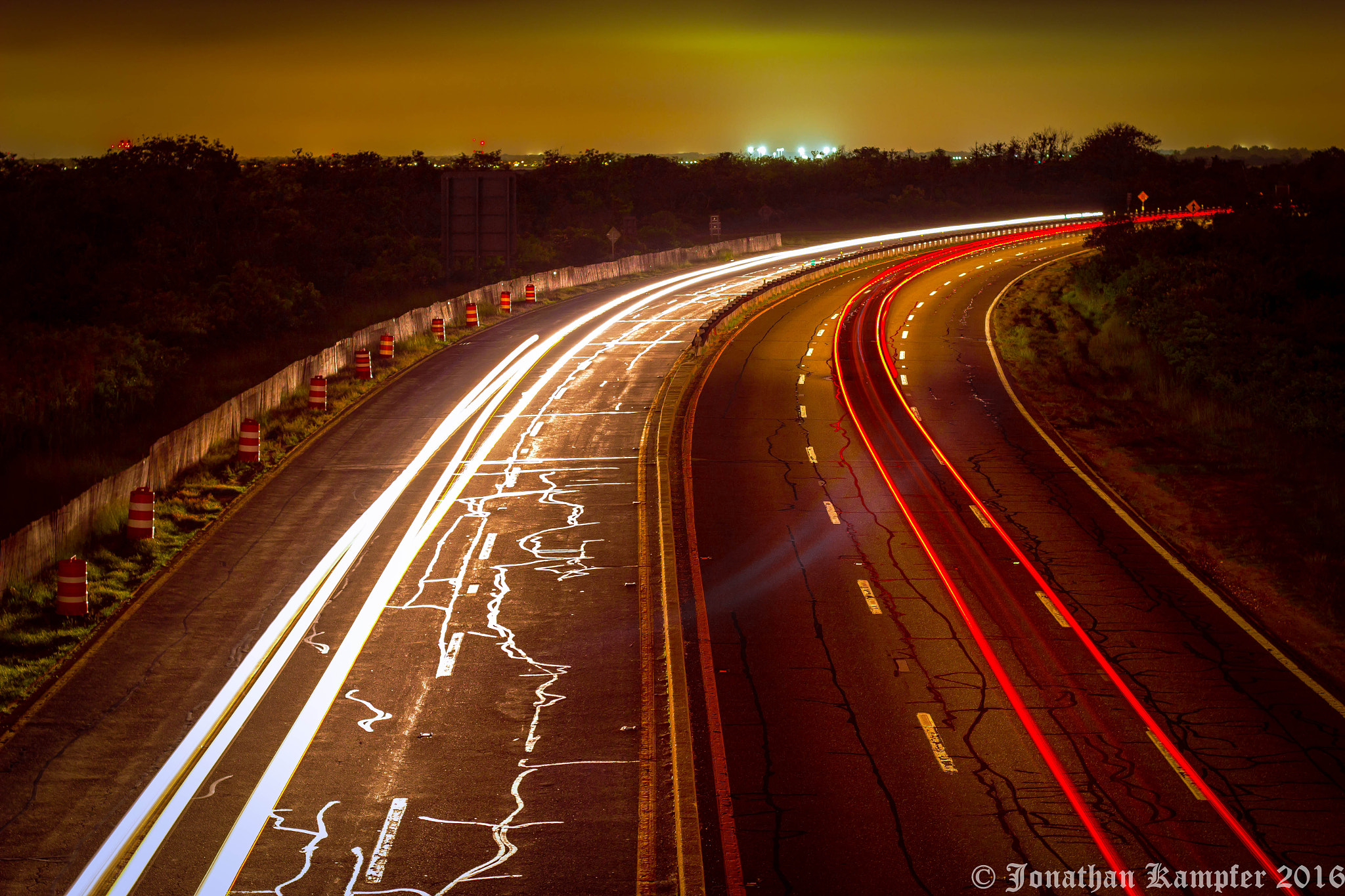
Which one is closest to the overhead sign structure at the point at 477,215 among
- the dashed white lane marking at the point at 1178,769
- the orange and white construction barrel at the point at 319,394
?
the orange and white construction barrel at the point at 319,394

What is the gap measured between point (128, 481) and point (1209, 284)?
42897 millimetres

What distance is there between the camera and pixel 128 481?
21141 millimetres

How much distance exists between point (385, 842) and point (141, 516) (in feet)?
36.4

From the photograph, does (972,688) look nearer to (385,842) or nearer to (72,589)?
(385,842)

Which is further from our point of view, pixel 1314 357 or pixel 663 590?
pixel 1314 357

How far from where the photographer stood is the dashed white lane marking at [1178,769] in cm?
1180

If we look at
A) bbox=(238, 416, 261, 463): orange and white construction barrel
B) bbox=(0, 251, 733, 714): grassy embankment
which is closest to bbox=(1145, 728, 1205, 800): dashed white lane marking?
bbox=(0, 251, 733, 714): grassy embankment

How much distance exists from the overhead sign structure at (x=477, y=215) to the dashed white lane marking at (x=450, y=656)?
39.1 meters

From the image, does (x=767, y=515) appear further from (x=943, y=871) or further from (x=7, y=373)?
(x=7, y=373)

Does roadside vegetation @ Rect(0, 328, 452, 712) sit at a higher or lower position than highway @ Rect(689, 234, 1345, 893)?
higher

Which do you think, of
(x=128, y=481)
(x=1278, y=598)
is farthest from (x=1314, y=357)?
(x=128, y=481)

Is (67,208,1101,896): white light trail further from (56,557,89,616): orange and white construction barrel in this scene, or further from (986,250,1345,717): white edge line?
(986,250,1345,717): white edge line

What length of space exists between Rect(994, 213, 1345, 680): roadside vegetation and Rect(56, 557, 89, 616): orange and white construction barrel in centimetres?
1694

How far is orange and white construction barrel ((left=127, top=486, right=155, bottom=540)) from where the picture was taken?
19547 millimetres
